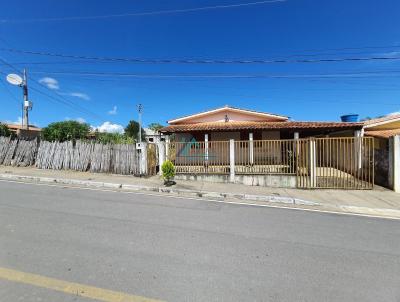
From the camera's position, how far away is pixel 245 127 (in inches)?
624

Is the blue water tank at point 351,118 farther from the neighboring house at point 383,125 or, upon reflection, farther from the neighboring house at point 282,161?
the neighboring house at point 282,161

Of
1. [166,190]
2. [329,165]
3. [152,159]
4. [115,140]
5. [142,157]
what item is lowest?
[166,190]

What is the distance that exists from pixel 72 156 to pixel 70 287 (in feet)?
41.2

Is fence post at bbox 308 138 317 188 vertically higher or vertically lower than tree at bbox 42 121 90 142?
lower

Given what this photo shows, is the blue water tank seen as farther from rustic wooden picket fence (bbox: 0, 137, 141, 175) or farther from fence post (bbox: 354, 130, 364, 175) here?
rustic wooden picket fence (bbox: 0, 137, 141, 175)

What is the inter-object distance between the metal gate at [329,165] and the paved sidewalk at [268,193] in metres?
0.68

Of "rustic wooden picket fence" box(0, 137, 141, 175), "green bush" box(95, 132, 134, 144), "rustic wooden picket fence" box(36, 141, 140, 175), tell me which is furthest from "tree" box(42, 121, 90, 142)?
"rustic wooden picket fence" box(36, 141, 140, 175)

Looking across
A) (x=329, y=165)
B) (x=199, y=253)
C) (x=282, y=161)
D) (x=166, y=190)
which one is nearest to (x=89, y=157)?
(x=166, y=190)

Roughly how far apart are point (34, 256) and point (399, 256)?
18.3 feet

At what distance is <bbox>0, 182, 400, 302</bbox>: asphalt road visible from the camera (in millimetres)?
2992

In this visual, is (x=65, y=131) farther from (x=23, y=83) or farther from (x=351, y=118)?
A: (x=351, y=118)

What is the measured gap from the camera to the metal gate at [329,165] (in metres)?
11.0

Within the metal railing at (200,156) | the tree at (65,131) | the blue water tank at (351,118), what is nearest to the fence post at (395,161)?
the metal railing at (200,156)

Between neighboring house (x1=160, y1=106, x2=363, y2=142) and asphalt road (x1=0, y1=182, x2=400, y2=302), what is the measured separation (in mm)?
9789
